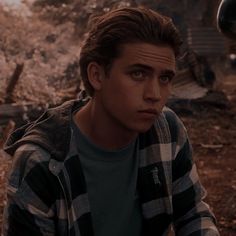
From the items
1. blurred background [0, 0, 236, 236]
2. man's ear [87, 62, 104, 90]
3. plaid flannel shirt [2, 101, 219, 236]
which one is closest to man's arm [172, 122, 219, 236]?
plaid flannel shirt [2, 101, 219, 236]

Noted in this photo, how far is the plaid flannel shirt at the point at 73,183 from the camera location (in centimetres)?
202

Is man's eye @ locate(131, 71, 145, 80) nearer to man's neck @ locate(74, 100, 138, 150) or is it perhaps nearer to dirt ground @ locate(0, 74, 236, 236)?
man's neck @ locate(74, 100, 138, 150)

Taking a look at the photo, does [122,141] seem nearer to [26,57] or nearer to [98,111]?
[98,111]

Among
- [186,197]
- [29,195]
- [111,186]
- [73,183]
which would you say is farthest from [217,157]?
[29,195]

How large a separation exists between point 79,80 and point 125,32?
9016mm

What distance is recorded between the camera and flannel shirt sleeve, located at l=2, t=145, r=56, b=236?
2.00 m

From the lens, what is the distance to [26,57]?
10.8 meters

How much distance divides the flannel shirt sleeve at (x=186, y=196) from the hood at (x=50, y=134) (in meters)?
0.52

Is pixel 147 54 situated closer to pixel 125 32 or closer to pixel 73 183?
pixel 125 32

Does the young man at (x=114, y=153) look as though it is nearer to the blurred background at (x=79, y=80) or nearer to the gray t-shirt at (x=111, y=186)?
the gray t-shirt at (x=111, y=186)

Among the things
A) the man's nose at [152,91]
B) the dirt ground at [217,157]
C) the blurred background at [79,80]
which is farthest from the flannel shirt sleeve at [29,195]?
the dirt ground at [217,157]

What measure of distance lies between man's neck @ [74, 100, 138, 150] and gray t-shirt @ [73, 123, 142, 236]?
0.03 m

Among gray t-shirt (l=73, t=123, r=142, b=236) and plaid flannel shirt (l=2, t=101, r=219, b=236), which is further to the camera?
gray t-shirt (l=73, t=123, r=142, b=236)

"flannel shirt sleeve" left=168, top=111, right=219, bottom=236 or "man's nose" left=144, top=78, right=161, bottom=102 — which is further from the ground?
"man's nose" left=144, top=78, right=161, bottom=102
